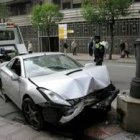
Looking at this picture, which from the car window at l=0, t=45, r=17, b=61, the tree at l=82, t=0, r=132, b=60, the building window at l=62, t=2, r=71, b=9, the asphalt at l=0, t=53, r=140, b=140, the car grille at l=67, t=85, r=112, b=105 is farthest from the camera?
the building window at l=62, t=2, r=71, b=9

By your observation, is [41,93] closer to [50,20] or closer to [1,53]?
[1,53]

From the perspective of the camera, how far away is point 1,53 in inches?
593

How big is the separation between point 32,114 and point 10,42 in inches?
400

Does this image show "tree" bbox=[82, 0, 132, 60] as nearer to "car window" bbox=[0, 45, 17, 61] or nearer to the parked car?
"car window" bbox=[0, 45, 17, 61]

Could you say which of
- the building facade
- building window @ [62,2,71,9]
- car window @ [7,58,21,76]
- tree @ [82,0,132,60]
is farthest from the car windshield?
building window @ [62,2,71,9]

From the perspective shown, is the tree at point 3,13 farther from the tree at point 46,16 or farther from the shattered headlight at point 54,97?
the shattered headlight at point 54,97

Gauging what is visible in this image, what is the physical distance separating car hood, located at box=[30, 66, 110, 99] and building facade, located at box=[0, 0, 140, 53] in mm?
21223

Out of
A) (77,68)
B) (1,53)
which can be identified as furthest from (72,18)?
(77,68)

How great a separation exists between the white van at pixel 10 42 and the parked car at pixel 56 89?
7.37 metres

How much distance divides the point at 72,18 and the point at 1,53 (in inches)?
871

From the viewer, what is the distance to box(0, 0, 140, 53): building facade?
3062cm

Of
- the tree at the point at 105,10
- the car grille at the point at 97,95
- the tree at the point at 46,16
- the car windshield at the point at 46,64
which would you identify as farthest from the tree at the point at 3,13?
the car grille at the point at 97,95

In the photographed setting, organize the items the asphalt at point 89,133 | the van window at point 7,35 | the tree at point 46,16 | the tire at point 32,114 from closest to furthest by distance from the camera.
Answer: the asphalt at point 89,133 < the tire at point 32,114 < the van window at point 7,35 < the tree at point 46,16

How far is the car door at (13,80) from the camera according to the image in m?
7.31
